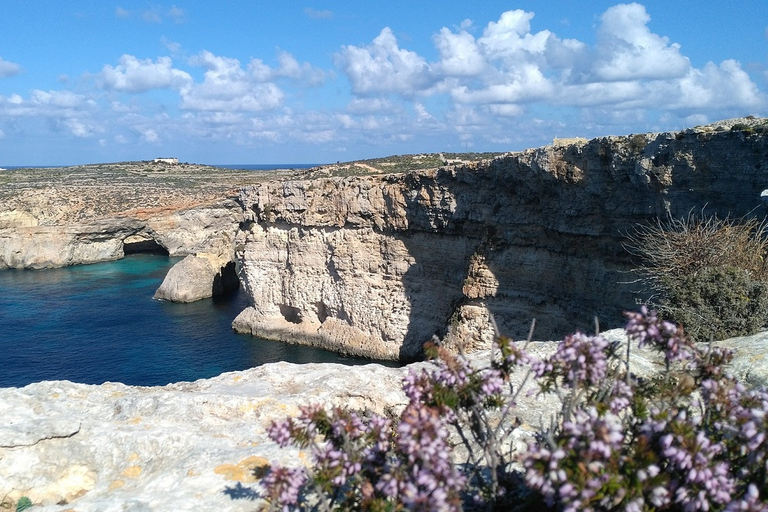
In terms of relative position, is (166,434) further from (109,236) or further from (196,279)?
(109,236)

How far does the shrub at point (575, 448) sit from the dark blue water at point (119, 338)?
21031 millimetres

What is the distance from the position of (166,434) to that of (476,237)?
17.9 meters

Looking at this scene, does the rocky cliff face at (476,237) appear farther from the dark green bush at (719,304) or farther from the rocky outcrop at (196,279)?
the rocky outcrop at (196,279)

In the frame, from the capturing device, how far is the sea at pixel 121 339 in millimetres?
23344

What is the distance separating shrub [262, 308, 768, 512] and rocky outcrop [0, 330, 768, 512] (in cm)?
47

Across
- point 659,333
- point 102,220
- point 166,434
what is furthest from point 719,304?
point 102,220

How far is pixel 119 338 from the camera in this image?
2777 centimetres

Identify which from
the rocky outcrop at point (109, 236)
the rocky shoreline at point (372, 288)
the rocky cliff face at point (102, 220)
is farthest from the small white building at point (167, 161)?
the rocky shoreline at point (372, 288)

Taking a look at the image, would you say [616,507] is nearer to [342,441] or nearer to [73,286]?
[342,441]

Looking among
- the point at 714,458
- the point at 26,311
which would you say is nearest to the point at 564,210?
the point at 714,458

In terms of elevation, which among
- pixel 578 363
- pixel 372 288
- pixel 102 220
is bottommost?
pixel 372 288

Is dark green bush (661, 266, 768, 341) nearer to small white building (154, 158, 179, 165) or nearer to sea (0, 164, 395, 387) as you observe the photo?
sea (0, 164, 395, 387)

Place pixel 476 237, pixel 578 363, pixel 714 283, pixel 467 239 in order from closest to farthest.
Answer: pixel 578 363, pixel 714 283, pixel 476 237, pixel 467 239

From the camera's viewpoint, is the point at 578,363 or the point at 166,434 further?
the point at 166,434
